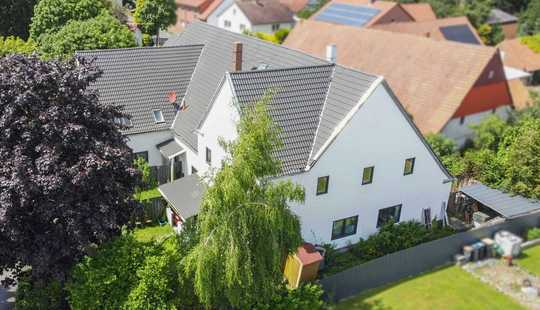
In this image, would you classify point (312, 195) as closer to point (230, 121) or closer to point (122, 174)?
point (230, 121)

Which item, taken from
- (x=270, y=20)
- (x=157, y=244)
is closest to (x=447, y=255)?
(x=157, y=244)

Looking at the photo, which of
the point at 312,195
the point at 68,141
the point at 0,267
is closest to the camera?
the point at 68,141

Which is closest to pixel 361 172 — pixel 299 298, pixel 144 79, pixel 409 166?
pixel 409 166

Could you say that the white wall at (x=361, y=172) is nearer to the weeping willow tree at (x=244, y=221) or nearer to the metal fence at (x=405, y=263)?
the metal fence at (x=405, y=263)

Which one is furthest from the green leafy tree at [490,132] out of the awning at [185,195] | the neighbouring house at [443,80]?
the awning at [185,195]

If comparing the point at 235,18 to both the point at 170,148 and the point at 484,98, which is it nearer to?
the point at 484,98

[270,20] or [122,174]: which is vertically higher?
[270,20]

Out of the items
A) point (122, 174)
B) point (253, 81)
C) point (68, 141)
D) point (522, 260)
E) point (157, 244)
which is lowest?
point (522, 260)
